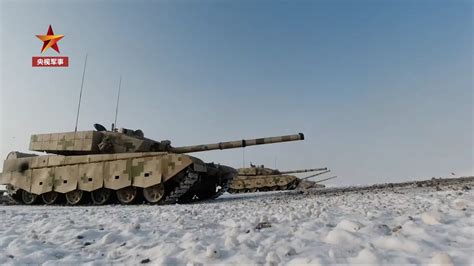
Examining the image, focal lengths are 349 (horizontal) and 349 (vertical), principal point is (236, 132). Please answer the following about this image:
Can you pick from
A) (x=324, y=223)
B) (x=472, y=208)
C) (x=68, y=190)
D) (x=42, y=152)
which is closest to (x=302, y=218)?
(x=324, y=223)

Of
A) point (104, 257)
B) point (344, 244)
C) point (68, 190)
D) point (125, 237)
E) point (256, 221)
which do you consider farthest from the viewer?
point (68, 190)

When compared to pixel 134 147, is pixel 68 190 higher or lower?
lower

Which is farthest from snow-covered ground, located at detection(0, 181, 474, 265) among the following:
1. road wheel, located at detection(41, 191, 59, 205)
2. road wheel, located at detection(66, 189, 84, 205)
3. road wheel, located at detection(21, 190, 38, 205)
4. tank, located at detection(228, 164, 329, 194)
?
tank, located at detection(228, 164, 329, 194)

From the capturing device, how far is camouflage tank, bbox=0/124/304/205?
12688mm

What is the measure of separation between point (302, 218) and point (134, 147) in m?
11.4

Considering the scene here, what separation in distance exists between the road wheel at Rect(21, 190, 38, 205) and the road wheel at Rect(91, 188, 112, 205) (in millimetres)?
3449

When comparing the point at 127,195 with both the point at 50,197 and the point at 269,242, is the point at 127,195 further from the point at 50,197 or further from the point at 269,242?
the point at 269,242

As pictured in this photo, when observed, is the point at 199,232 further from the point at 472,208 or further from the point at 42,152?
the point at 42,152

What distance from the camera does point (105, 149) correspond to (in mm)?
14703

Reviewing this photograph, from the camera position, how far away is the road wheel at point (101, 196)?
45.4ft

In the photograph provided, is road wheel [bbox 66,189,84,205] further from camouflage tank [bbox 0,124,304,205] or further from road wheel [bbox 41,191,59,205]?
road wheel [bbox 41,191,59,205]

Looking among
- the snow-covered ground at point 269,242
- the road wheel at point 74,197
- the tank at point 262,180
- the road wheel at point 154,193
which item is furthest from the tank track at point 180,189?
the tank at point 262,180

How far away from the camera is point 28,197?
1606cm

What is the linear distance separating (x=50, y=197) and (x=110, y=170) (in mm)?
3930
